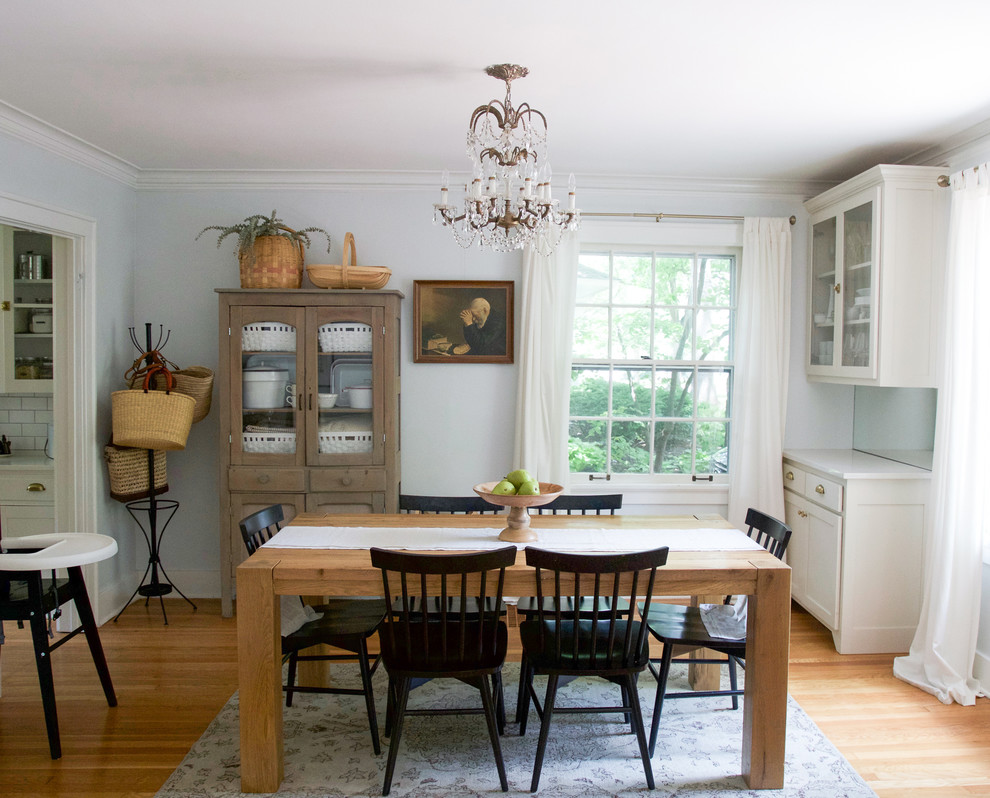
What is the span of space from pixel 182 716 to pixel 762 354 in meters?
3.39

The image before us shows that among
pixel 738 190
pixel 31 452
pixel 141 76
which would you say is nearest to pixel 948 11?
pixel 738 190

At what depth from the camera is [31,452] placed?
4566 mm

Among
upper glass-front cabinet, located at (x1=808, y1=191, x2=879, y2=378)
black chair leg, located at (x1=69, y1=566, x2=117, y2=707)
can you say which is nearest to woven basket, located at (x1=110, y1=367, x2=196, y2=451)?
black chair leg, located at (x1=69, y1=566, x2=117, y2=707)

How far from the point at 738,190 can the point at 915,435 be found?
1.66 metres

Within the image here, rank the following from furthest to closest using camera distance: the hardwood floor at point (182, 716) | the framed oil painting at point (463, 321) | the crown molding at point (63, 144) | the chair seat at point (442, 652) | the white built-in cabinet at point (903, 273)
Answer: the framed oil painting at point (463, 321) → the white built-in cabinet at point (903, 273) → the crown molding at point (63, 144) → the hardwood floor at point (182, 716) → the chair seat at point (442, 652)

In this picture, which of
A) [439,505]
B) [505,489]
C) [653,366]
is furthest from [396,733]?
[653,366]

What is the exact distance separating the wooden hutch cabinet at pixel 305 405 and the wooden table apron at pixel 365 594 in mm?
1462

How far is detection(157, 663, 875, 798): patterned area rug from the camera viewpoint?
8.14 feet

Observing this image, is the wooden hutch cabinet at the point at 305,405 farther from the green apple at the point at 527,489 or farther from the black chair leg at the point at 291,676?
the green apple at the point at 527,489

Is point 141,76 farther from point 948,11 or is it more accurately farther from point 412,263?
point 948,11

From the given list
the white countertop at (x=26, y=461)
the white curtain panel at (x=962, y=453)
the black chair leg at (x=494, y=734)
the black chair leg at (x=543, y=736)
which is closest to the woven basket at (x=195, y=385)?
the white countertop at (x=26, y=461)

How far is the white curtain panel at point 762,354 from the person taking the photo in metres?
4.20

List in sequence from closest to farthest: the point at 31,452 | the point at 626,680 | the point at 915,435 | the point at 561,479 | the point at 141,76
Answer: the point at 626,680
the point at 141,76
the point at 915,435
the point at 561,479
the point at 31,452

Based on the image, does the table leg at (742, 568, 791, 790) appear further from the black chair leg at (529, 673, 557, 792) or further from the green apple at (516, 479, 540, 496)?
the green apple at (516, 479, 540, 496)
